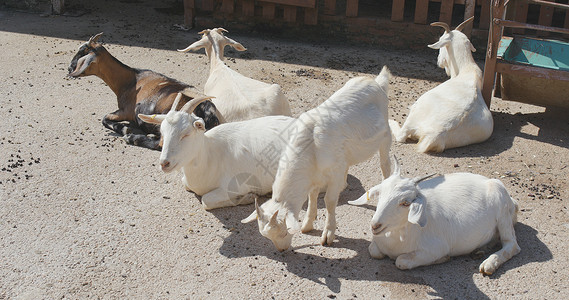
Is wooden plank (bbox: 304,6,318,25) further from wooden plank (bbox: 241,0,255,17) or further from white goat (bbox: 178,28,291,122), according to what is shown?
white goat (bbox: 178,28,291,122)

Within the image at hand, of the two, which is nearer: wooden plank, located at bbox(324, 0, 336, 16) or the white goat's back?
the white goat's back

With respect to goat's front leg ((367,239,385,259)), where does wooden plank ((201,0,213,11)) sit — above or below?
above

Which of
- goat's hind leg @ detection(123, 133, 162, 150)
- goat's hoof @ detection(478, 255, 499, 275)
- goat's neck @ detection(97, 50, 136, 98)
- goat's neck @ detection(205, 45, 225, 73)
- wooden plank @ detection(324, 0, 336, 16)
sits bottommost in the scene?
goat's hoof @ detection(478, 255, 499, 275)

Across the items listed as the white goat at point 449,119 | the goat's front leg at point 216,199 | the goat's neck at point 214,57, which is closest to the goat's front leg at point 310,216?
the goat's front leg at point 216,199

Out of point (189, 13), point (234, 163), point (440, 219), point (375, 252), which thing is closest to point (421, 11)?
point (189, 13)

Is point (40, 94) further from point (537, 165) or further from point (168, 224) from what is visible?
point (537, 165)

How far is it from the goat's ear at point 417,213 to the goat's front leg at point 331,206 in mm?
717

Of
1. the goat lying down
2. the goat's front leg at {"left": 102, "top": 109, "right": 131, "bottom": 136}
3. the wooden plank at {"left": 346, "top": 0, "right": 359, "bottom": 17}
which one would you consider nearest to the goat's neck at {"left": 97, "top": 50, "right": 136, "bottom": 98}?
the goat lying down

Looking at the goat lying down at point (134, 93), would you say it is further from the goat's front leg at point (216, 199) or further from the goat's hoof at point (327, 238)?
the goat's hoof at point (327, 238)

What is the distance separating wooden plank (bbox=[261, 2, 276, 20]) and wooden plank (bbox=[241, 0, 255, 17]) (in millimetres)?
196

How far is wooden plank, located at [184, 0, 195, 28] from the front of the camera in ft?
34.8

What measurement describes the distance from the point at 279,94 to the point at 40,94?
3.52m

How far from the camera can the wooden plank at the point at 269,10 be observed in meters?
10.4

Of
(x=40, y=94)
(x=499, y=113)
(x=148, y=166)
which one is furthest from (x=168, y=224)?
(x=499, y=113)
